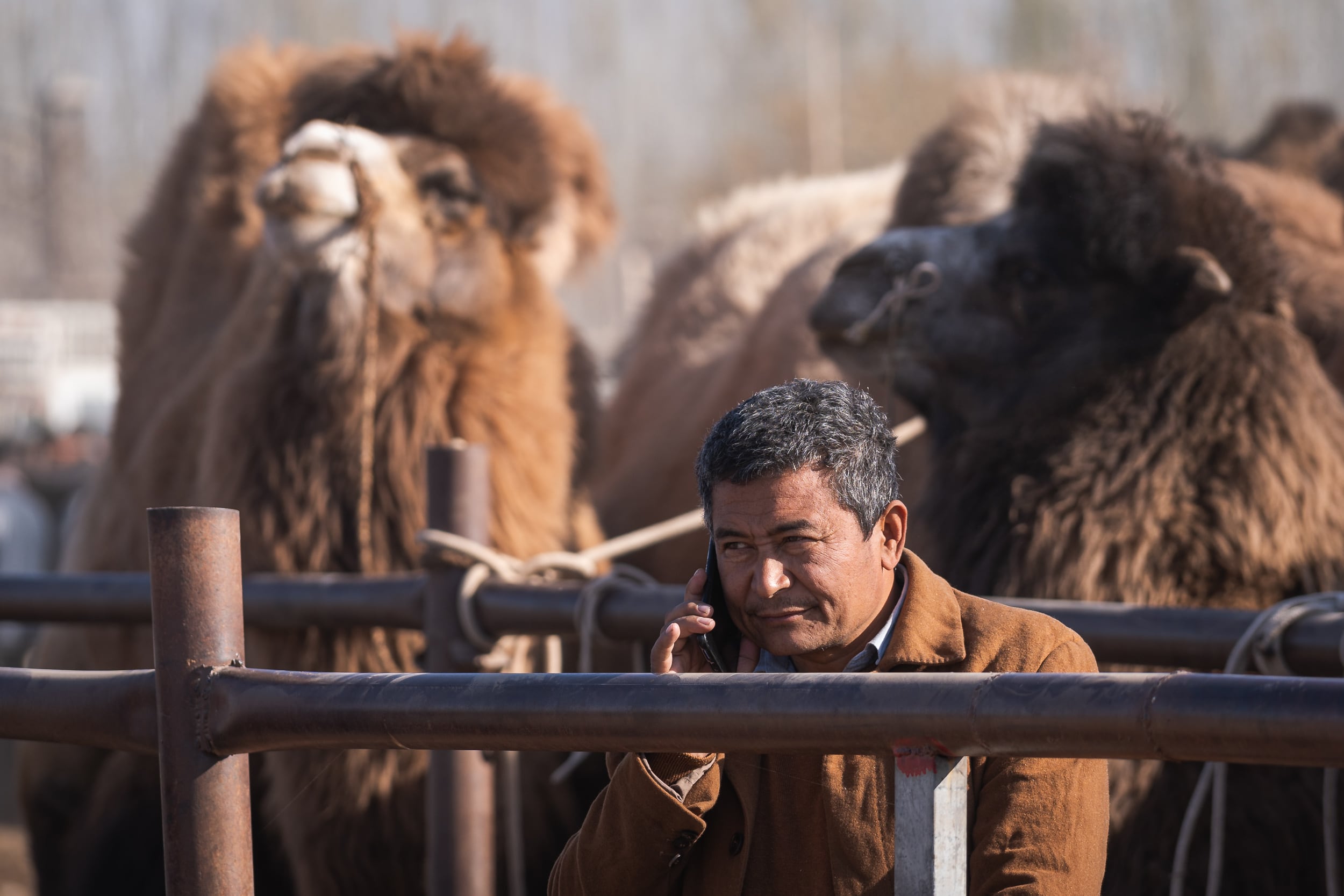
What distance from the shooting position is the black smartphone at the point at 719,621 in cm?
171

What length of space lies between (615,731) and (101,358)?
2568cm

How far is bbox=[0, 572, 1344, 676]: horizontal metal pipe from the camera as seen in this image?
2.38 meters

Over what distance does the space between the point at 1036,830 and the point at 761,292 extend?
431 centimetres

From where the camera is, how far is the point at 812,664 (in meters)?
1.75

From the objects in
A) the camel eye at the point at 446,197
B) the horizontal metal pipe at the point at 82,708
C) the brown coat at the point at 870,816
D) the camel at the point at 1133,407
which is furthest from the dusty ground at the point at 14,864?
the brown coat at the point at 870,816

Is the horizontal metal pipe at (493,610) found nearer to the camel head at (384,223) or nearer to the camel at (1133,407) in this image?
the camel at (1133,407)

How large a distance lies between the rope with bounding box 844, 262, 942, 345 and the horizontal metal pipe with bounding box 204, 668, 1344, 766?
2097 millimetres

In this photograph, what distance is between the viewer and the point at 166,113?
28.2 meters

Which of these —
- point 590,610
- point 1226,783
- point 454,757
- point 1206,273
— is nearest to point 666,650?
point 590,610

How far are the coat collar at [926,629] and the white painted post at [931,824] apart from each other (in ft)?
0.71

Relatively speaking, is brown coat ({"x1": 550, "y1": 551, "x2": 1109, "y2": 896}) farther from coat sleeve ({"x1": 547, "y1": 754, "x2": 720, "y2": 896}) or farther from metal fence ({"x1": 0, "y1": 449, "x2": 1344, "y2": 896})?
metal fence ({"x1": 0, "y1": 449, "x2": 1344, "y2": 896})

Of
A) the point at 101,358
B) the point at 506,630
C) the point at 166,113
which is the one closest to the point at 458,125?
the point at 506,630

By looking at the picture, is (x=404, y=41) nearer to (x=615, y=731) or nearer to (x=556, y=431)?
(x=556, y=431)

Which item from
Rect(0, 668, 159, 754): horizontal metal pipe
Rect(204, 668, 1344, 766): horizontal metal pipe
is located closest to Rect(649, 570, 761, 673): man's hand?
Rect(204, 668, 1344, 766): horizontal metal pipe
